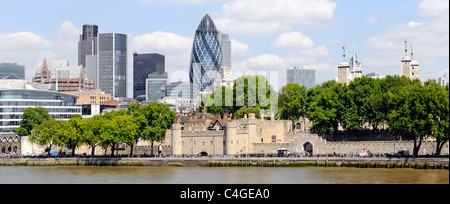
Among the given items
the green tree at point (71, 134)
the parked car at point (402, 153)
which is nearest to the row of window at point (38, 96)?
the green tree at point (71, 134)

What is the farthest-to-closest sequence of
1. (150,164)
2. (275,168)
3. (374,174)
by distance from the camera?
1. (150,164)
2. (275,168)
3. (374,174)

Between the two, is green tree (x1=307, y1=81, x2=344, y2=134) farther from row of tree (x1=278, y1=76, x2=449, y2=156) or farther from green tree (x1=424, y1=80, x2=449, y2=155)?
green tree (x1=424, y1=80, x2=449, y2=155)

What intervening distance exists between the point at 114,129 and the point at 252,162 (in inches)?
828

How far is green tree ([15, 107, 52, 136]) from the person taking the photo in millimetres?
129750

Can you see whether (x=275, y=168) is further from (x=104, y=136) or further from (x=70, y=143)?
(x=70, y=143)

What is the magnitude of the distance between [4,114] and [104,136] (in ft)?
148

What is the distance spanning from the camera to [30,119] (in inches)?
5118

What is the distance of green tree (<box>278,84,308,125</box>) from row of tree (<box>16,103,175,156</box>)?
55.0 feet

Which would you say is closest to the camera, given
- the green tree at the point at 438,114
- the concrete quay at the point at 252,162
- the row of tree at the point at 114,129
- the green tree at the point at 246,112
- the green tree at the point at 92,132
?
the green tree at the point at 438,114

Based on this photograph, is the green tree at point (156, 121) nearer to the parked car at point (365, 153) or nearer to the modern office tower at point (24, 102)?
the parked car at point (365, 153)

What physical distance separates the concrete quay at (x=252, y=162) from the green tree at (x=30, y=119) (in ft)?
84.5

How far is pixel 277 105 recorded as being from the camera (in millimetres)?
117938

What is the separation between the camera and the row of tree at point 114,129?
322 ft
